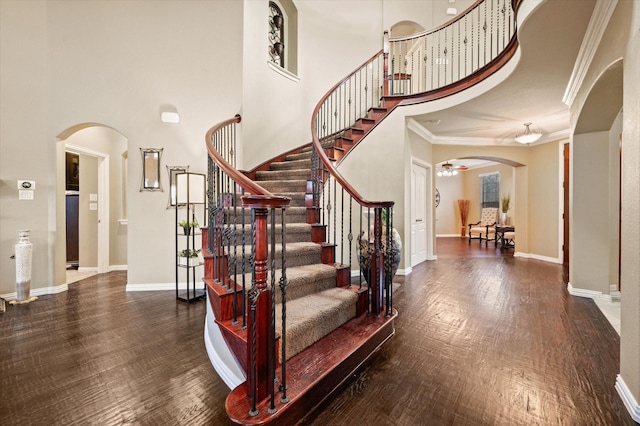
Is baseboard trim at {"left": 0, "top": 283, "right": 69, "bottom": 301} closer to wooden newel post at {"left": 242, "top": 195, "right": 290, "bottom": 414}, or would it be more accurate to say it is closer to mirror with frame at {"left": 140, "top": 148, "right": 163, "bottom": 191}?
mirror with frame at {"left": 140, "top": 148, "right": 163, "bottom": 191}

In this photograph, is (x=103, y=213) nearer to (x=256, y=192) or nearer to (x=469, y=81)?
(x=256, y=192)

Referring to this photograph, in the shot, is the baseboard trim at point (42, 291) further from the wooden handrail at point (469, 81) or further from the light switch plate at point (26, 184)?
the wooden handrail at point (469, 81)

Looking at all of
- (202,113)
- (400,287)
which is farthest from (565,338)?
(202,113)

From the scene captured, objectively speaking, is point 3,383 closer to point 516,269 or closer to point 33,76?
point 33,76

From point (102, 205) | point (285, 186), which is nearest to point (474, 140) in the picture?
point (285, 186)

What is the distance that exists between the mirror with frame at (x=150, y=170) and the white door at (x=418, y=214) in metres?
4.25

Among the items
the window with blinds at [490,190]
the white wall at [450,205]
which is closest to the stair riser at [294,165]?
the window with blinds at [490,190]

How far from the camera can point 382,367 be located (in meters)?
2.13

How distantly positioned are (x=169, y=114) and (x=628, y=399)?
5.18 metres

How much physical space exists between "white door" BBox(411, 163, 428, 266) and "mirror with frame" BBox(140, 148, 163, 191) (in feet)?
14.0

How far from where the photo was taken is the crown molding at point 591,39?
2104mm

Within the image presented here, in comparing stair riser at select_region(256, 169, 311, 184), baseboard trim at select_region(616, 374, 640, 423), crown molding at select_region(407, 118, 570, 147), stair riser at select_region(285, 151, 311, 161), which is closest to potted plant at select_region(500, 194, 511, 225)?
crown molding at select_region(407, 118, 570, 147)

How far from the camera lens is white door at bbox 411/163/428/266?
18.7 ft

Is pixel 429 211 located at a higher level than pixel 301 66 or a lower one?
lower
